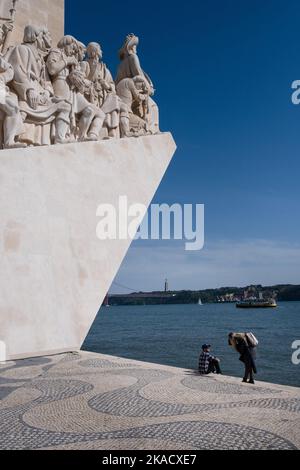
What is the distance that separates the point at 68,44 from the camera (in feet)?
22.7

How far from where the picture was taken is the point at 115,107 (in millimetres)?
7688

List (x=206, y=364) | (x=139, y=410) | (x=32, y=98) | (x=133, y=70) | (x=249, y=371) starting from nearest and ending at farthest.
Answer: (x=139, y=410) < (x=249, y=371) < (x=206, y=364) < (x=32, y=98) < (x=133, y=70)

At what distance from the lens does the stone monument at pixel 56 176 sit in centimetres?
480

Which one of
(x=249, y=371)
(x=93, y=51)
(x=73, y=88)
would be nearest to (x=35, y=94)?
(x=73, y=88)

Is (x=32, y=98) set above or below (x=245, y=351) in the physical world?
above

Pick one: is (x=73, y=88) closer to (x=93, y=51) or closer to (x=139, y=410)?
(x=93, y=51)

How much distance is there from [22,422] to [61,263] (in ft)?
9.26

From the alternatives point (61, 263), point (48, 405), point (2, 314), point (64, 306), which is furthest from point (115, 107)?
point (48, 405)

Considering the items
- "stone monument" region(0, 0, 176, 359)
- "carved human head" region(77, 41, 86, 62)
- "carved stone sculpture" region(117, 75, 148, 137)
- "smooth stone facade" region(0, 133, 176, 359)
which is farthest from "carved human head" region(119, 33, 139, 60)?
"smooth stone facade" region(0, 133, 176, 359)

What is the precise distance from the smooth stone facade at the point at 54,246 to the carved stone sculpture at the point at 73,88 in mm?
418

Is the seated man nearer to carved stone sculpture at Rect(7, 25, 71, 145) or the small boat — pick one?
carved stone sculpture at Rect(7, 25, 71, 145)

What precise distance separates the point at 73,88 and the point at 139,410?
17.7 feet

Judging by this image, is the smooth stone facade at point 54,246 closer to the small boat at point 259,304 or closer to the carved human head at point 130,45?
the carved human head at point 130,45

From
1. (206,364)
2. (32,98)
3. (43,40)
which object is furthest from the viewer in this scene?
(43,40)
